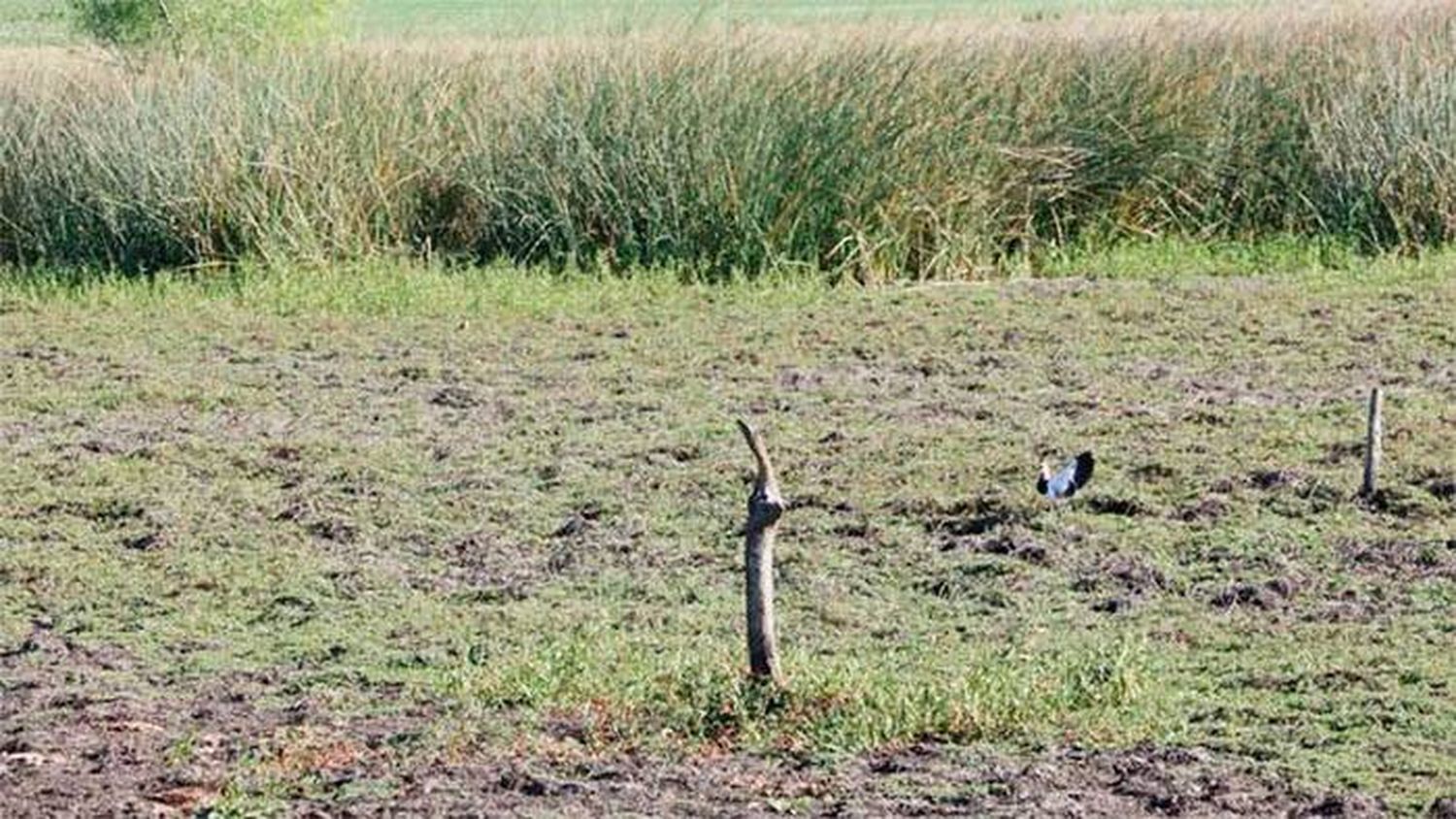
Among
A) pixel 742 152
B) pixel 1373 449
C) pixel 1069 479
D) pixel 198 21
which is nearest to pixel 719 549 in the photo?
pixel 1069 479

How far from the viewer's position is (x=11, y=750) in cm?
570

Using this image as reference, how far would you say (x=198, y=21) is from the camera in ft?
62.9

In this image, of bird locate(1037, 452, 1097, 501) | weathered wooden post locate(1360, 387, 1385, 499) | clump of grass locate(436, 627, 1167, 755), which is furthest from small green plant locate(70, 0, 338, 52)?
clump of grass locate(436, 627, 1167, 755)

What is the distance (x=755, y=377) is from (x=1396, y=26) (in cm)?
642

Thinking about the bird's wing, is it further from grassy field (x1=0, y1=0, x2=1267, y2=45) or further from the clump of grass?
grassy field (x1=0, y1=0, x2=1267, y2=45)

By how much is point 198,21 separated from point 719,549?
12.4m

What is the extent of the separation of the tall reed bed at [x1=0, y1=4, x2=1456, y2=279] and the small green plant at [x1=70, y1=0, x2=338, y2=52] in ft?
9.49

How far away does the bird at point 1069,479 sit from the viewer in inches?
314

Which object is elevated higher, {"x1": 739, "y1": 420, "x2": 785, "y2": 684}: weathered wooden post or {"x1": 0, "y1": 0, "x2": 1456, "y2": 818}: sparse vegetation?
{"x1": 739, "y1": 420, "x2": 785, "y2": 684}: weathered wooden post

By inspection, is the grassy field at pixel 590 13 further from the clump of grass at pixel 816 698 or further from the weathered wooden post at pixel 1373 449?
the clump of grass at pixel 816 698

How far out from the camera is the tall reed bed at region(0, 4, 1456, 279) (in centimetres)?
1352

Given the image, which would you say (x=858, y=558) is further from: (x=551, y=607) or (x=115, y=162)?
(x=115, y=162)

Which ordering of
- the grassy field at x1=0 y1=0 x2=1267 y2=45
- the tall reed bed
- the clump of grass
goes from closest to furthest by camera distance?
the clump of grass
the tall reed bed
the grassy field at x1=0 y1=0 x2=1267 y2=45

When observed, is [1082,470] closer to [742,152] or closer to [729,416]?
[729,416]
